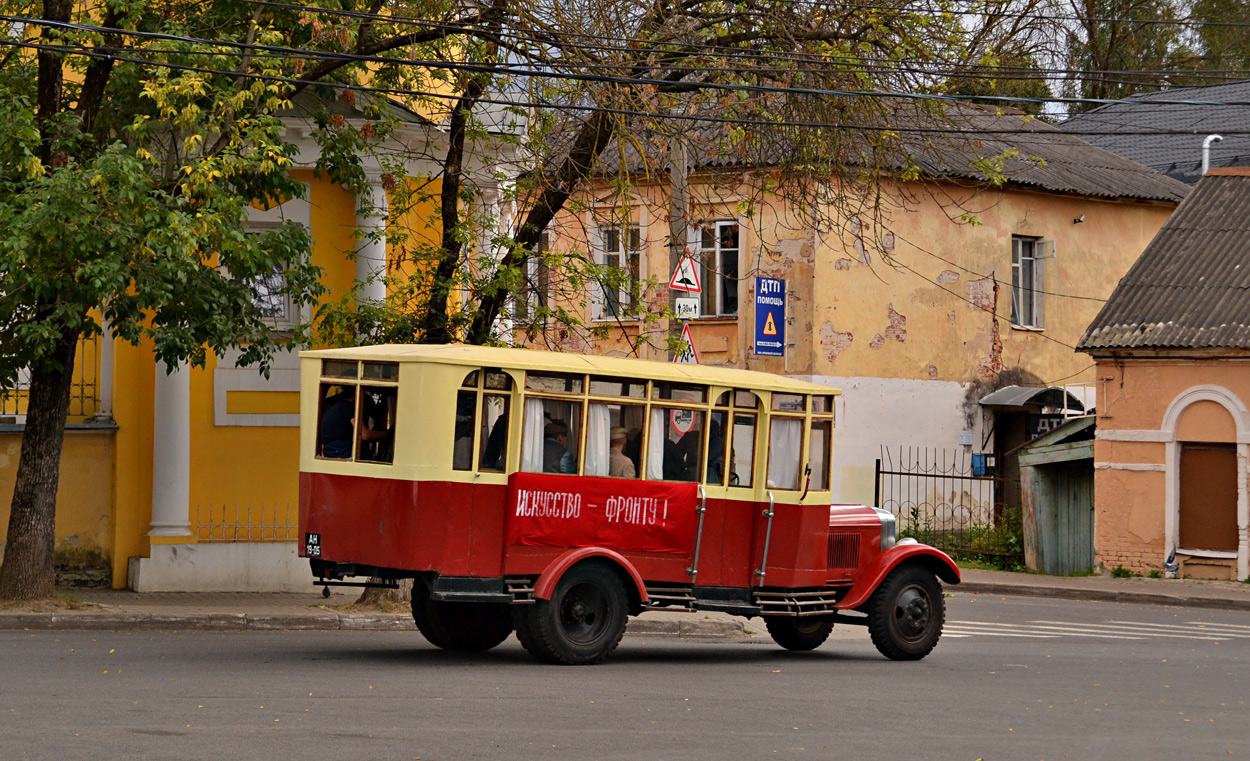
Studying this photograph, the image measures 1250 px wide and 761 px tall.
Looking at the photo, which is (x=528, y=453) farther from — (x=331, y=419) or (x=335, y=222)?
(x=335, y=222)

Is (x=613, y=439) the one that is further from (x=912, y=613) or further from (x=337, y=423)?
(x=912, y=613)

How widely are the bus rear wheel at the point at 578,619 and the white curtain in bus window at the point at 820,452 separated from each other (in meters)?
2.04

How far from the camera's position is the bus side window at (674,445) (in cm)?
1260

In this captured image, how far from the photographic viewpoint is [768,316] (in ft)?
64.5

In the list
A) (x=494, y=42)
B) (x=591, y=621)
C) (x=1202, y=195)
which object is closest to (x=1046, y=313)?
(x=1202, y=195)

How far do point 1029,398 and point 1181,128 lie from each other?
14372 millimetres

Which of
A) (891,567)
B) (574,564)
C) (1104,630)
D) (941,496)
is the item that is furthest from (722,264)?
(574,564)

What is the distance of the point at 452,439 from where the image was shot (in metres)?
11.7

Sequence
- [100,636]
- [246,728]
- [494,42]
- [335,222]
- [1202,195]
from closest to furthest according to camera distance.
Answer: [246,728]
[100,636]
[494,42]
[335,222]
[1202,195]

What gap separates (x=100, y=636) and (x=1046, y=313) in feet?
75.8

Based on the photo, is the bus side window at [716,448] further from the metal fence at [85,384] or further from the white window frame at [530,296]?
the metal fence at [85,384]

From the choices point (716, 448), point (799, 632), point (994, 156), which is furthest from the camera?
point (994, 156)

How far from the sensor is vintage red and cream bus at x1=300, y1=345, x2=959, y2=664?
11695mm

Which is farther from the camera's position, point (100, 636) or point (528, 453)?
point (100, 636)
